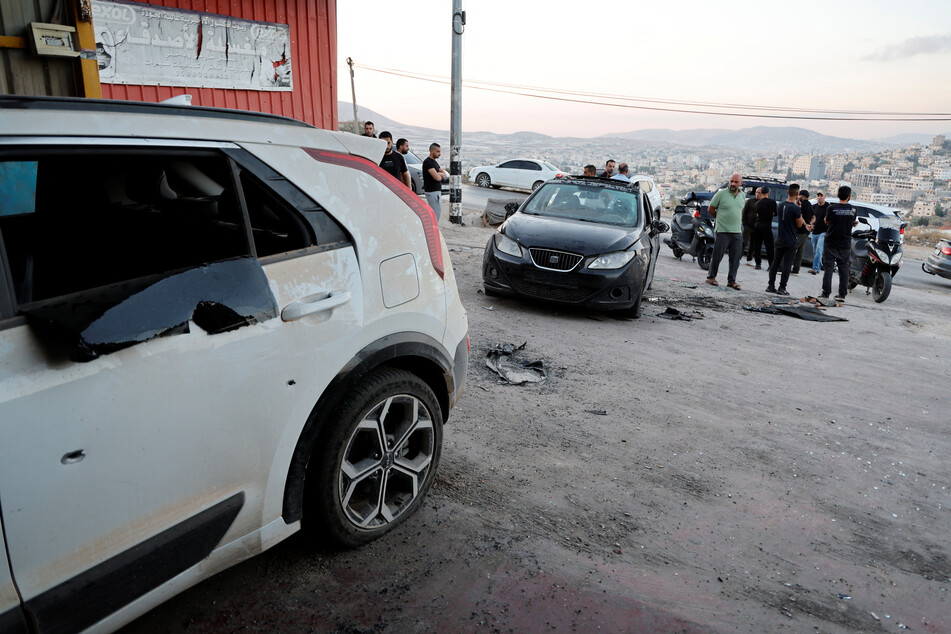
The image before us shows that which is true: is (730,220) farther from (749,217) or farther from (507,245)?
(507,245)

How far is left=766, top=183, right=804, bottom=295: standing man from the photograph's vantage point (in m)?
10.4

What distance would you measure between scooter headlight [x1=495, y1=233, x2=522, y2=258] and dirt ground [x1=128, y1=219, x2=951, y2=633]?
160 centimetres

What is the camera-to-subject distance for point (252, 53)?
8125 millimetres

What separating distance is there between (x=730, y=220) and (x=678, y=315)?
3306 millimetres

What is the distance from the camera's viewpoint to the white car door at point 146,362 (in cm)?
155

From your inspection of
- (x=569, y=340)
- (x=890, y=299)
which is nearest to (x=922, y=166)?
(x=890, y=299)

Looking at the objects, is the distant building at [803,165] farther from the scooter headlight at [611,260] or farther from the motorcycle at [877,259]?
the scooter headlight at [611,260]

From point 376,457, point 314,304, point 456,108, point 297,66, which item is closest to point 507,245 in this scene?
point 297,66

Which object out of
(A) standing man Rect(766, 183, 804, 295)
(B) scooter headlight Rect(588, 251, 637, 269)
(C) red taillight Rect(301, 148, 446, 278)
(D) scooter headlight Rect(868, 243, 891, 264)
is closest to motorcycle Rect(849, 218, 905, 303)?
(D) scooter headlight Rect(868, 243, 891, 264)

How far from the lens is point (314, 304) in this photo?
2232 millimetres

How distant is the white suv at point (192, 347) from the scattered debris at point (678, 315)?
18.9 feet

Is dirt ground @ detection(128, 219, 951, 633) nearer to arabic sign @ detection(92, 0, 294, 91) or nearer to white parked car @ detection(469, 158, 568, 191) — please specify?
arabic sign @ detection(92, 0, 294, 91)

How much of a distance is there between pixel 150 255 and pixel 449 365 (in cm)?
138

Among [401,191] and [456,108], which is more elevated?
[456,108]
